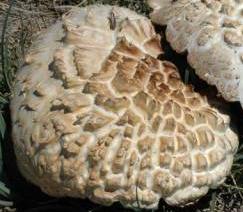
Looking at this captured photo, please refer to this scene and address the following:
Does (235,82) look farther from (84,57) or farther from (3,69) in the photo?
(3,69)

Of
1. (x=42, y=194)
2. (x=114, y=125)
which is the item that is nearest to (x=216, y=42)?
(x=114, y=125)

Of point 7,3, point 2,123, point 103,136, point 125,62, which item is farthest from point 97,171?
point 7,3

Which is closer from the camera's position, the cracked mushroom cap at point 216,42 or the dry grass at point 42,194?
the cracked mushroom cap at point 216,42

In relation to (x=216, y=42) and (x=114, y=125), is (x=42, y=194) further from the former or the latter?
(x=216, y=42)

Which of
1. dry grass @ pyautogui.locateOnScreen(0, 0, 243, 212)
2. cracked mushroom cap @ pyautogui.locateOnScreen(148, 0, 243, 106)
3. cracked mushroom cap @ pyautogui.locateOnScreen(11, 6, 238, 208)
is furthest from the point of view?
dry grass @ pyautogui.locateOnScreen(0, 0, 243, 212)

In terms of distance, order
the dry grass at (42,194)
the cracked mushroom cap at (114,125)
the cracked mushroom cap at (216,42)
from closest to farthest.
Result: the cracked mushroom cap at (114,125) < the cracked mushroom cap at (216,42) < the dry grass at (42,194)
